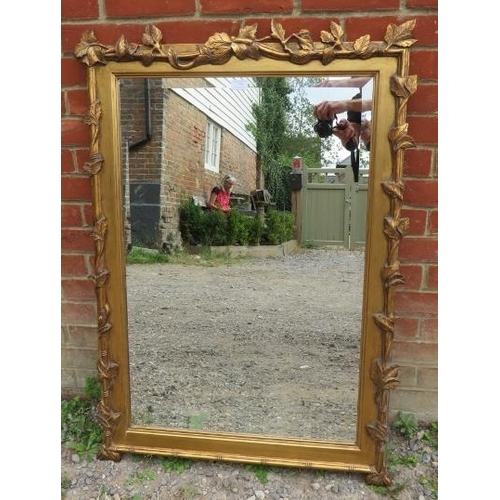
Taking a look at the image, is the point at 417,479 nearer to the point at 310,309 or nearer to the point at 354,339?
the point at 354,339

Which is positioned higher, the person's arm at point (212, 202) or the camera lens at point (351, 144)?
the camera lens at point (351, 144)

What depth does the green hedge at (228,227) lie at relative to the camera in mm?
1453

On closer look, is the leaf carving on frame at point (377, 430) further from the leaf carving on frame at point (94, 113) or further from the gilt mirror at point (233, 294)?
the leaf carving on frame at point (94, 113)

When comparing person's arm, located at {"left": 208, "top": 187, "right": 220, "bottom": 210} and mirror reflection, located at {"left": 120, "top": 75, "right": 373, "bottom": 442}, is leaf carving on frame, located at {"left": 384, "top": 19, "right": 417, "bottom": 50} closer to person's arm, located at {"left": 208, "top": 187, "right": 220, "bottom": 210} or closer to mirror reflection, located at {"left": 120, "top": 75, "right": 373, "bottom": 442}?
mirror reflection, located at {"left": 120, "top": 75, "right": 373, "bottom": 442}

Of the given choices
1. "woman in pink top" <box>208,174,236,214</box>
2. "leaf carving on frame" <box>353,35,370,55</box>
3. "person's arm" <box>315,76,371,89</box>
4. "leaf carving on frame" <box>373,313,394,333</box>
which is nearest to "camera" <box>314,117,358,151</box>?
"person's arm" <box>315,76,371,89</box>

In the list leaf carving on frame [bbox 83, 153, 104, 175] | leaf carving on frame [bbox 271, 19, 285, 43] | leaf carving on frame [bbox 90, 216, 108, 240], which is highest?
leaf carving on frame [bbox 271, 19, 285, 43]

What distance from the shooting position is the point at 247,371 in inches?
60.8

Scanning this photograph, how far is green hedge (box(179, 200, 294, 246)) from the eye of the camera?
145 centimetres

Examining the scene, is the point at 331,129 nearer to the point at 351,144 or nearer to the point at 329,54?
the point at 351,144

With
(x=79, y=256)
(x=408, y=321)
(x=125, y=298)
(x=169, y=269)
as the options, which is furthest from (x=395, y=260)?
(x=79, y=256)

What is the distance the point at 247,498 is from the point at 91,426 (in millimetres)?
716

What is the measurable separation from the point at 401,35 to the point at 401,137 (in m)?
0.31

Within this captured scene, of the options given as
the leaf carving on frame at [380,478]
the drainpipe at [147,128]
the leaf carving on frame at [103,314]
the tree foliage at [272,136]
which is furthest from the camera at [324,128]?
the leaf carving on frame at [380,478]

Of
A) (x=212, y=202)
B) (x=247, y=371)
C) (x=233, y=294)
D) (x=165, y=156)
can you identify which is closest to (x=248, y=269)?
(x=233, y=294)
